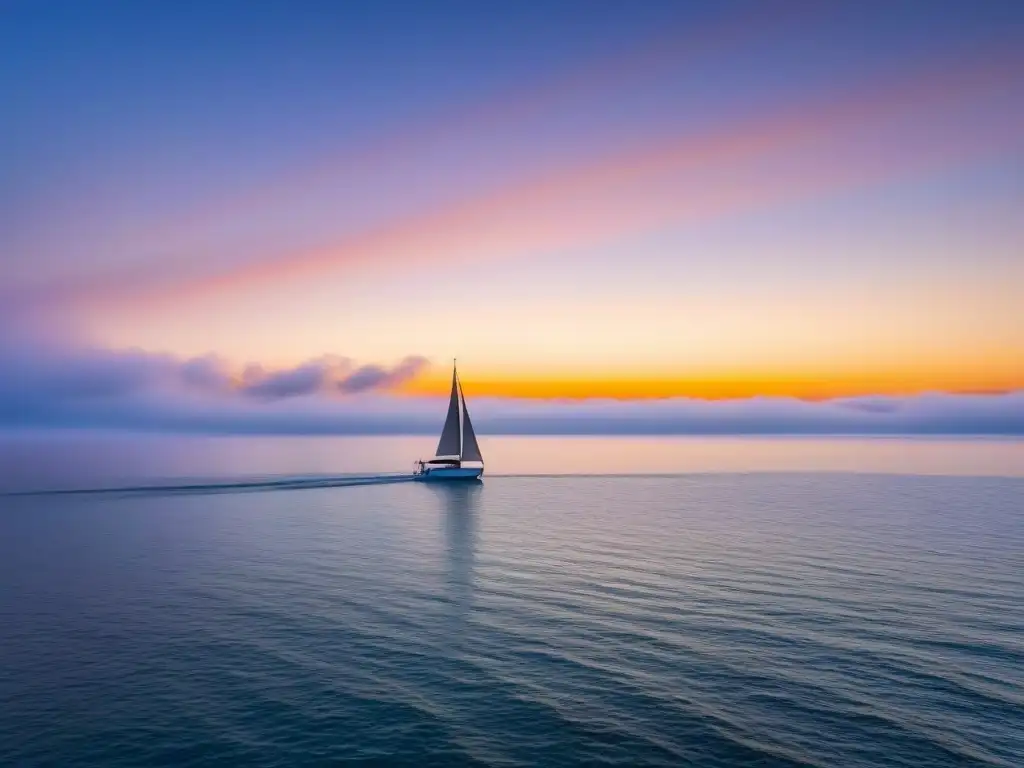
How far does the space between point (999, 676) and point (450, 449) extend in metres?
109

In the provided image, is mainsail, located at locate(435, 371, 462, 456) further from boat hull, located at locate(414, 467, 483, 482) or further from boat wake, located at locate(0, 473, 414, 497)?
boat wake, located at locate(0, 473, 414, 497)

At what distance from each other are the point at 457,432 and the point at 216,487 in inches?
1897

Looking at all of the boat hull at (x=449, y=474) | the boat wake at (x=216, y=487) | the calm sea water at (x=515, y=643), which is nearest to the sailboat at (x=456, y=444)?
the boat hull at (x=449, y=474)

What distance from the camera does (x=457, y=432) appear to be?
443ft

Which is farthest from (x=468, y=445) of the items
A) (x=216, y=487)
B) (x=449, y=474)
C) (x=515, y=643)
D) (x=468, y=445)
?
(x=515, y=643)

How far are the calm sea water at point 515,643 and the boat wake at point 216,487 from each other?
34525 millimetres

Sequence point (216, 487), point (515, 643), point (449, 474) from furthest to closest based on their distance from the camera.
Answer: point (449, 474), point (216, 487), point (515, 643)

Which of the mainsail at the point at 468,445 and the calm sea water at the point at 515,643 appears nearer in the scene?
the calm sea water at the point at 515,643

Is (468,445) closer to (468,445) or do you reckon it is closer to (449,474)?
(468,445)

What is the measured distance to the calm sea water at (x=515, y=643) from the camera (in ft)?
85.7

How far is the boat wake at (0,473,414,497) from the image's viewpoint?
115312 mm

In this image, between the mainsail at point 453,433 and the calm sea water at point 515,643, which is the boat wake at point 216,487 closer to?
the mainsail at point 453,433

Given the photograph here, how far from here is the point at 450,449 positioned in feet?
441

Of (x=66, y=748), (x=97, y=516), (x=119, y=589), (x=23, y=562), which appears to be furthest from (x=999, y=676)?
(x=97, y=516)
